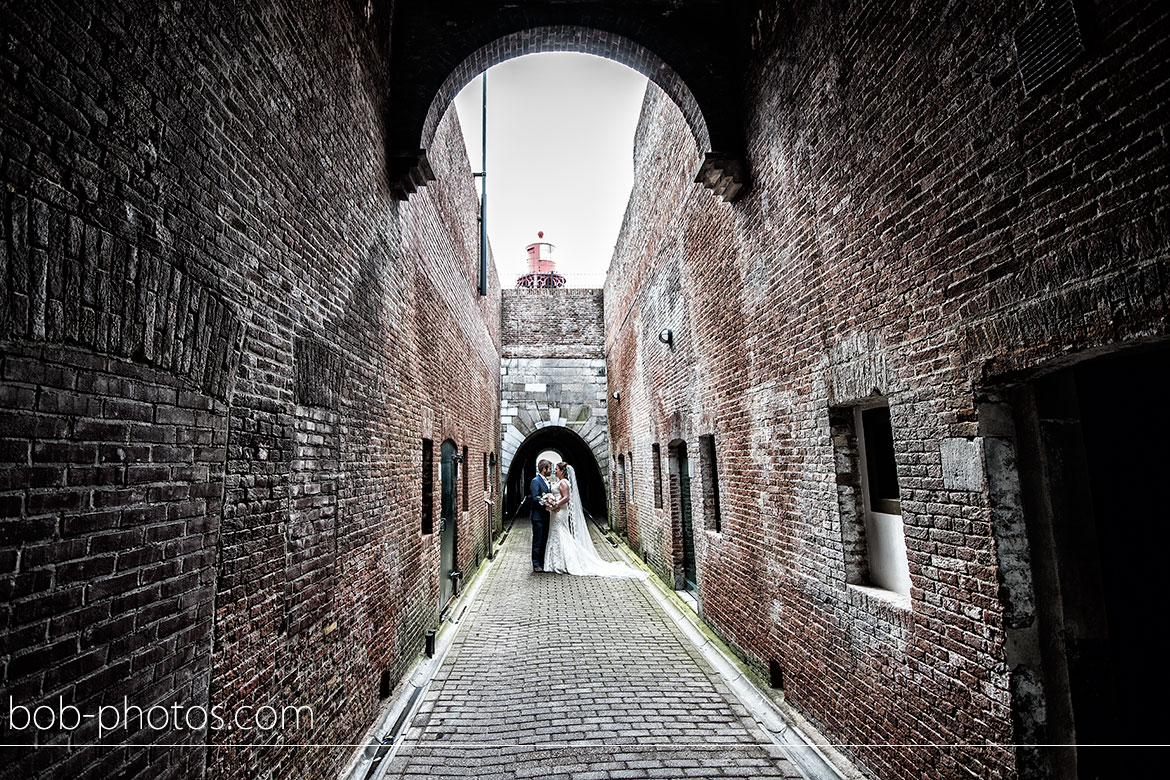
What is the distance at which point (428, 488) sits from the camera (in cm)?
738

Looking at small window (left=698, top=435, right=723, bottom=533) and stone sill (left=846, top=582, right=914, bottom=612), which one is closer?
stone sill (left=846, top=582, right=914, bottom=612)

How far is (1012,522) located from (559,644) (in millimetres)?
4986

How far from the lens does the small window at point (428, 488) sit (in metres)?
7.24

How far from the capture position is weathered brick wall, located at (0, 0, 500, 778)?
5.32ft

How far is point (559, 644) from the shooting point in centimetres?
634

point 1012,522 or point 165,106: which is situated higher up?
point 165,106

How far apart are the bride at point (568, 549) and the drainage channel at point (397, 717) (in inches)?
138

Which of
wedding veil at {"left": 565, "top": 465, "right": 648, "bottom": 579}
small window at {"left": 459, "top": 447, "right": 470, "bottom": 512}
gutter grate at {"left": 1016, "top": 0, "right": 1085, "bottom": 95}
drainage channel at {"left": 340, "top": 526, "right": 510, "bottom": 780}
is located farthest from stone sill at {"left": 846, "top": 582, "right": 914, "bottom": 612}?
small window at {"left": 459, "top": 447, "right": 470, "bottom": 512}

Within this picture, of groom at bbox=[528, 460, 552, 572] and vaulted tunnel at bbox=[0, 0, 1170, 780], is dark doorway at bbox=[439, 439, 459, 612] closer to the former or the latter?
vaulted tunnel at bbox=[0, 0, 1170, 780]

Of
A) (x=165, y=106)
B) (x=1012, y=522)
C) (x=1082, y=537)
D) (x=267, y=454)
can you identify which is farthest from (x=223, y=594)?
(x=1082, y=537)

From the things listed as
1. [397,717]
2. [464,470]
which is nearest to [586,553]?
[464,470]

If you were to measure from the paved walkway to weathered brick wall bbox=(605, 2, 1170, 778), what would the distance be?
692mm

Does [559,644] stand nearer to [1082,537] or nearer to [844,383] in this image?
[844,383]

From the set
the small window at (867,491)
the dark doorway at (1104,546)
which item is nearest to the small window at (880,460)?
the small window at (867,491)
